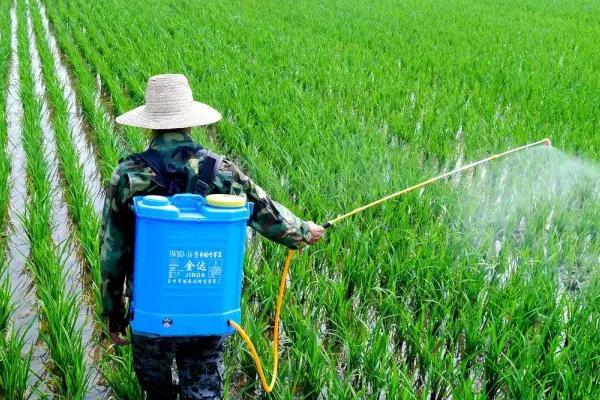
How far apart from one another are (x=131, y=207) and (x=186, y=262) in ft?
0.79

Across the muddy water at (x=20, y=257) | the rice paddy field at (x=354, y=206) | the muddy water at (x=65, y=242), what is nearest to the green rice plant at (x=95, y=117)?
the rice paddy field at (x=354, y=206)

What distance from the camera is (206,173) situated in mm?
1961

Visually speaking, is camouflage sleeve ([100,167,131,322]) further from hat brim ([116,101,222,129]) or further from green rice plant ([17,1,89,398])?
green rice plant ([17,1,89,398])

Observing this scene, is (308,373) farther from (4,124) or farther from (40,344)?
(4,124)

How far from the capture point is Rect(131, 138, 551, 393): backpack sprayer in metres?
1.79

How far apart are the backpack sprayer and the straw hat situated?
0.24m

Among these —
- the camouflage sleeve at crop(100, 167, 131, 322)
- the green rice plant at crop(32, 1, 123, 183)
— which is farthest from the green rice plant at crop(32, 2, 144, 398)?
the camouflage sleeve at crop(100, 167, 131, 322)

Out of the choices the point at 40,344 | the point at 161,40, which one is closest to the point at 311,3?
the point at 161,40

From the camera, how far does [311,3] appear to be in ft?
49.2

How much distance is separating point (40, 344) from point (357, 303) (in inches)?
47.3

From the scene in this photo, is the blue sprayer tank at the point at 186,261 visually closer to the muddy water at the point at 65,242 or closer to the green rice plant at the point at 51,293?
the green rice plant at the point at 51,293

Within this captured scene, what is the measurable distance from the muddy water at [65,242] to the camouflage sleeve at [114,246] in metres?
0.59

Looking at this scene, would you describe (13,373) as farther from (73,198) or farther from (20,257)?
(73,198)

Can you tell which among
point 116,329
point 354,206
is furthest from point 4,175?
point 116,329
